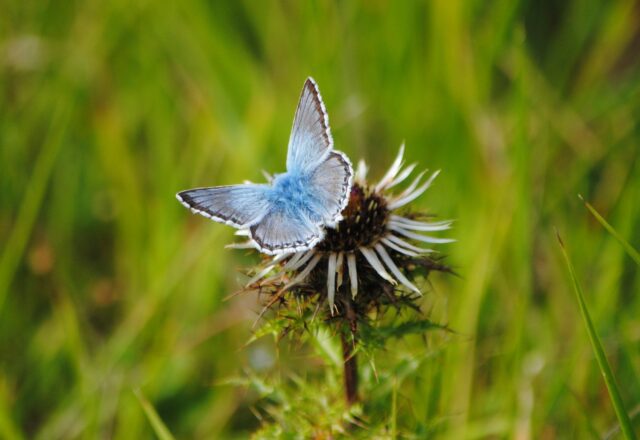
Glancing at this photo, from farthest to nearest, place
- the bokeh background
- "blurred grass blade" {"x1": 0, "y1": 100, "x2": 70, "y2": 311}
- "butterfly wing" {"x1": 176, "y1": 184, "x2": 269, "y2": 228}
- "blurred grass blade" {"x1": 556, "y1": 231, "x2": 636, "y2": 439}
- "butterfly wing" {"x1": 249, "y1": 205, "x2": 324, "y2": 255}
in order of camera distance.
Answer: "blurred grass blade" {"x1": 0, "y1": 100, "x2": 70, "y2": 311}
the bokeh background
"butterfly wing" {"x1": 176, "y1": 184, "x2": 269, "y2": 228}
"butterfly wing" {"x1": 249, "y1": 205, "x2": 324, "y2": 255}
"blurred grass blade" {"x1": 556, "y1": 231, "x2": 636, "y2": 439}

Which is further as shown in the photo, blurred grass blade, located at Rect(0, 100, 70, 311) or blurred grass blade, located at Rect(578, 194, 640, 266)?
blurred grass blade, located at Rect(0, 100, 70, 311)

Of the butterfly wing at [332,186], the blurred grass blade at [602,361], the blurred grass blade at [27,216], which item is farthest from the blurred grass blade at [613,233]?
the blurred grass blade at [27,216]

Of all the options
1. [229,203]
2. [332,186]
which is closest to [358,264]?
[332,186]

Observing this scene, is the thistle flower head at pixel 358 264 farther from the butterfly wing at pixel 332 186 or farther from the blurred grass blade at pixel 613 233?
the blurred grass blade at pixel 613 233

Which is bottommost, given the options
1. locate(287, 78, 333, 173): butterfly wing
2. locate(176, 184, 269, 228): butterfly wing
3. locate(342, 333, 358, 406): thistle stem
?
locate(342, 333, 358, 406): thistle stem

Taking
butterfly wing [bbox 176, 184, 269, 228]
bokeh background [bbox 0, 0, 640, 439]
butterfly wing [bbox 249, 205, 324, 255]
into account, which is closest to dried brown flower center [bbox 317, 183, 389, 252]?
butterfly wing [bbox 249, 205, 324, 255]

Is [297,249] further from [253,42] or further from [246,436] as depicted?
[253,42]

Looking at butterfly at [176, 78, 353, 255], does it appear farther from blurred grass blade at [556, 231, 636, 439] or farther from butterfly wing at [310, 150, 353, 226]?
blurred grass blade at [556, 231, 636, 439]

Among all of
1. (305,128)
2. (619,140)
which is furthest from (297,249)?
(619,140)
